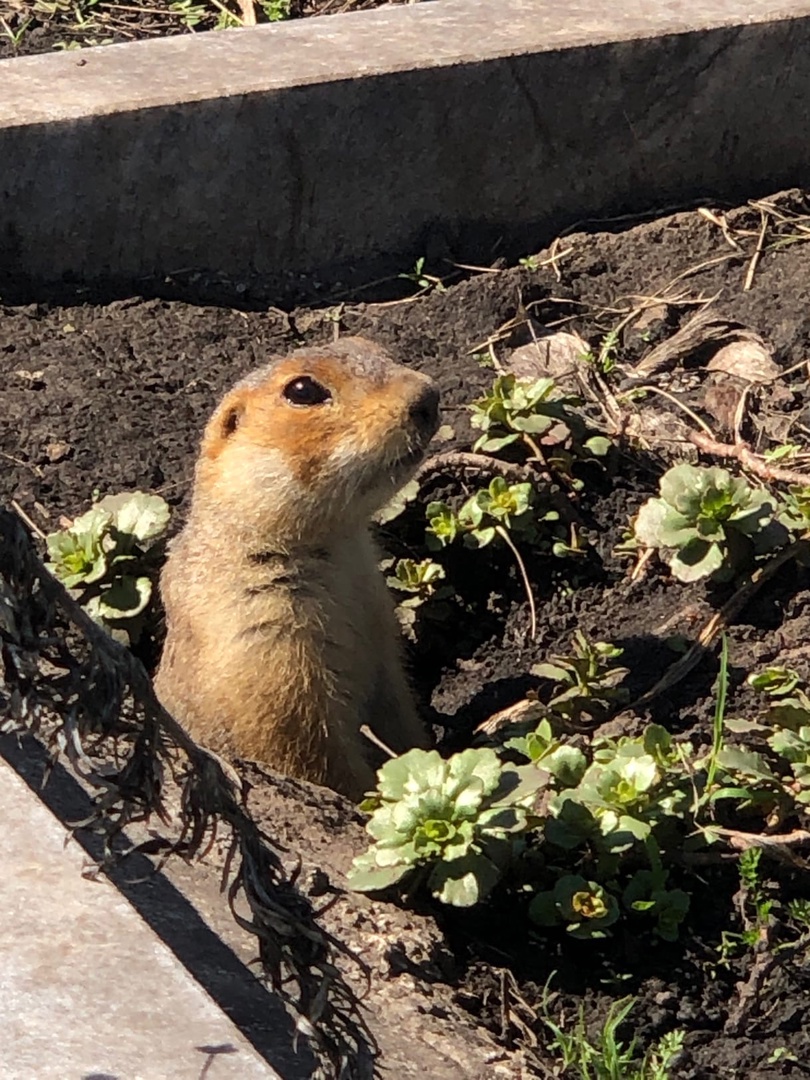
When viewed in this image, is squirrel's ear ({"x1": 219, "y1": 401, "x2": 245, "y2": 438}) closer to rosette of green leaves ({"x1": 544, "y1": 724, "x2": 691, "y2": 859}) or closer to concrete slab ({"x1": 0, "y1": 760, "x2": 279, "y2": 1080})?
rosette of green leaves ({"x1": 544, "y1": 724, "x2": 691, "y2": 859})

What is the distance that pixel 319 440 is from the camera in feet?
12.5

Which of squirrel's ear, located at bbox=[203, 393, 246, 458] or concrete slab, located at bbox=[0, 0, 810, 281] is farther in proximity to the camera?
concrete slab, located at bbox=[0, 0, 810, 281]

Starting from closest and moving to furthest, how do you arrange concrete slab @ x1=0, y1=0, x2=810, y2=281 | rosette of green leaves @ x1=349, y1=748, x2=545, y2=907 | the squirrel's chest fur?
rosette of green leaves @ x1=349, y1=748, x2=545, y2=907 → the squirrel's chest fur → concrete slab @ x1=0, y1=0, x2=810, y2=281

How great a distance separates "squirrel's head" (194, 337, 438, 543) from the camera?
147 inches

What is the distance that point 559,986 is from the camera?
293 centimetres

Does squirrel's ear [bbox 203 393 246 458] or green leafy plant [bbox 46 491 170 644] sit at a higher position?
squirrel's ear [bbox 203 393 246 458]

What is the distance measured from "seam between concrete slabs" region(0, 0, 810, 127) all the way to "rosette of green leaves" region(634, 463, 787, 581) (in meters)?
2.01

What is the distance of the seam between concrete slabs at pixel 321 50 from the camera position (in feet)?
16.8

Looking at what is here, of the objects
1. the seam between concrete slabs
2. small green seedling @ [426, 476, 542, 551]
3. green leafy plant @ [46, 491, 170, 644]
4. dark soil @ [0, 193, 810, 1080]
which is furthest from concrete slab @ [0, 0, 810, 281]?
small green seedling @ [426, 476, 542, 551]

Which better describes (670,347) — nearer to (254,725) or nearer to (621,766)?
(254,725)

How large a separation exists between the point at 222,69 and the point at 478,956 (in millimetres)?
3310

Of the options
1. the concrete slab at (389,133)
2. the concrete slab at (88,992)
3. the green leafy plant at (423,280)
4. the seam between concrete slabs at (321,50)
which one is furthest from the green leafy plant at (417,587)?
the concrete slab at (88,992)

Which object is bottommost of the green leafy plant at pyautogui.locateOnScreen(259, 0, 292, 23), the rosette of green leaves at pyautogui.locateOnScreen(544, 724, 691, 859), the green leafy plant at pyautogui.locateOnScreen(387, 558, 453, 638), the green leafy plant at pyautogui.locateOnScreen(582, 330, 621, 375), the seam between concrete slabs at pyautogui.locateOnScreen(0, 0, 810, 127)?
the green leafy plant at pyautogui.locateOnScreen(387, 558, 453, 638)

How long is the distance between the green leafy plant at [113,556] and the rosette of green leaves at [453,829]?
155 cm
